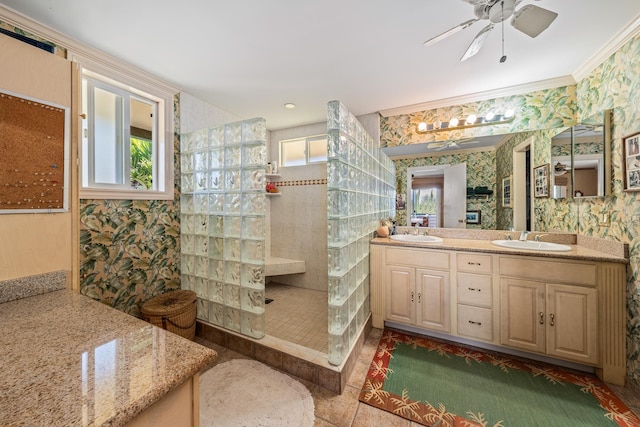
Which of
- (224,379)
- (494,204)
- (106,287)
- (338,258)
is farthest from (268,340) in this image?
(494,204)

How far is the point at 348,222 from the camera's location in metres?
1.83

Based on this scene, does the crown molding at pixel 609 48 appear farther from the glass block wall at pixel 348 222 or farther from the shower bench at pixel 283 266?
the shower bench at pixel 283 266

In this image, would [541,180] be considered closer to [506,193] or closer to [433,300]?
[506,193]

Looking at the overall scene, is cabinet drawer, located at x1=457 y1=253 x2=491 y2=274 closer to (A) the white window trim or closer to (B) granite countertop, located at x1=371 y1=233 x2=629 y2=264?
(B) granite countertop, located at x1=371 y1=233 x2=629 y2=264

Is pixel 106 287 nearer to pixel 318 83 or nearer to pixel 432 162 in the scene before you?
pixel 318 83

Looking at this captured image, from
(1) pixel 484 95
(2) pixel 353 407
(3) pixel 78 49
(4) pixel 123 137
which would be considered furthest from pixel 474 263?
(3) pixel 78 49

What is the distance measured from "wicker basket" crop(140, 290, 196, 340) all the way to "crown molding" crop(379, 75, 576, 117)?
2.85 m

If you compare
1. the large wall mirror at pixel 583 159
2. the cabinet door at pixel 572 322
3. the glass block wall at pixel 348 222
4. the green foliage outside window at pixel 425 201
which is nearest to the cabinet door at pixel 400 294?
the glass block wall at pixel 348 222

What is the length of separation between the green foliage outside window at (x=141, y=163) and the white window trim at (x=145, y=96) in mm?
156

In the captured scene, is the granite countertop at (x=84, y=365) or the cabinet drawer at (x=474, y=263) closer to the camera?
the granite countertop at (x=84, y=365)

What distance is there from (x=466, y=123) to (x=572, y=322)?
192 cm

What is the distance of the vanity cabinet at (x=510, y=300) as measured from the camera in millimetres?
1668

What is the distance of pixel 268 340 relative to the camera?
1989 mm

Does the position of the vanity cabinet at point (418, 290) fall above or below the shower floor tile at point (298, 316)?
above
